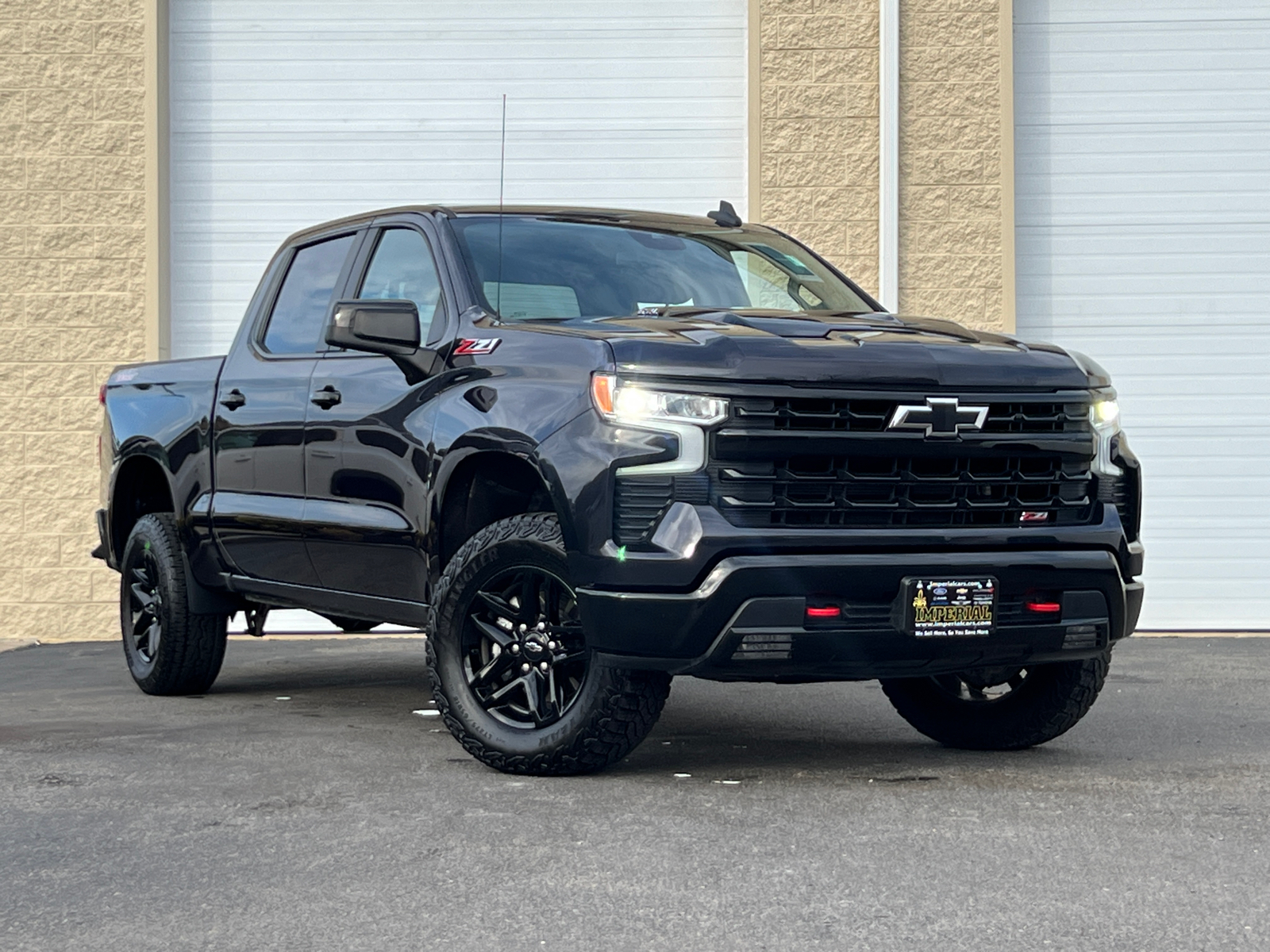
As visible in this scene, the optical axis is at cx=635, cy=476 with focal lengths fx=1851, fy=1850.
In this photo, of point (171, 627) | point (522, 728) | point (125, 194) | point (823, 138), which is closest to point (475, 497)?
point (522, 728)

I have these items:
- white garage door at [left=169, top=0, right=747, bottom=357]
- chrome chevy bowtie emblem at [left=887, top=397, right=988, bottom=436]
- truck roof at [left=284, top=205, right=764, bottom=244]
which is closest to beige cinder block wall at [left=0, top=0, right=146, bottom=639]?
white garage door at [left=169, top=0, right=747, bottom=357]

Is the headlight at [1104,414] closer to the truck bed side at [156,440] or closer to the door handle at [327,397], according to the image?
the door handle at [327,397]

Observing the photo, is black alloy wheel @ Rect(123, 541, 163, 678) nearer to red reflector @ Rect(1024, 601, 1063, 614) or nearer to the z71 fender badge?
the z71 fender badge

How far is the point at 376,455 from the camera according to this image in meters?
6.46

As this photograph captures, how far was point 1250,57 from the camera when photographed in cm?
1270

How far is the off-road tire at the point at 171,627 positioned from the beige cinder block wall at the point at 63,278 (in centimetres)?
442

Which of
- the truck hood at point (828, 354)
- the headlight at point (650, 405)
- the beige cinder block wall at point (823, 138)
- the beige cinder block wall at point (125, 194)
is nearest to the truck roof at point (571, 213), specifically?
the truck hood at point (828, 354)

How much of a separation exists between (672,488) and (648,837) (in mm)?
1026

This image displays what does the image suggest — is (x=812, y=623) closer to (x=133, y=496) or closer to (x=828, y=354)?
(x=828, y=354)

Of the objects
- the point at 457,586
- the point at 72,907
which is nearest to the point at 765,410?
the point at 457,586

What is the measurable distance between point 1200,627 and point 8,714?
789cm

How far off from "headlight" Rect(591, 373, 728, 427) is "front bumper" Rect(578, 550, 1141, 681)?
433mm

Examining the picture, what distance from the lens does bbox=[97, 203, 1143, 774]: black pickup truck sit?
5.35 meters

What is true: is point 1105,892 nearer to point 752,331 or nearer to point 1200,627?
point 752,331
